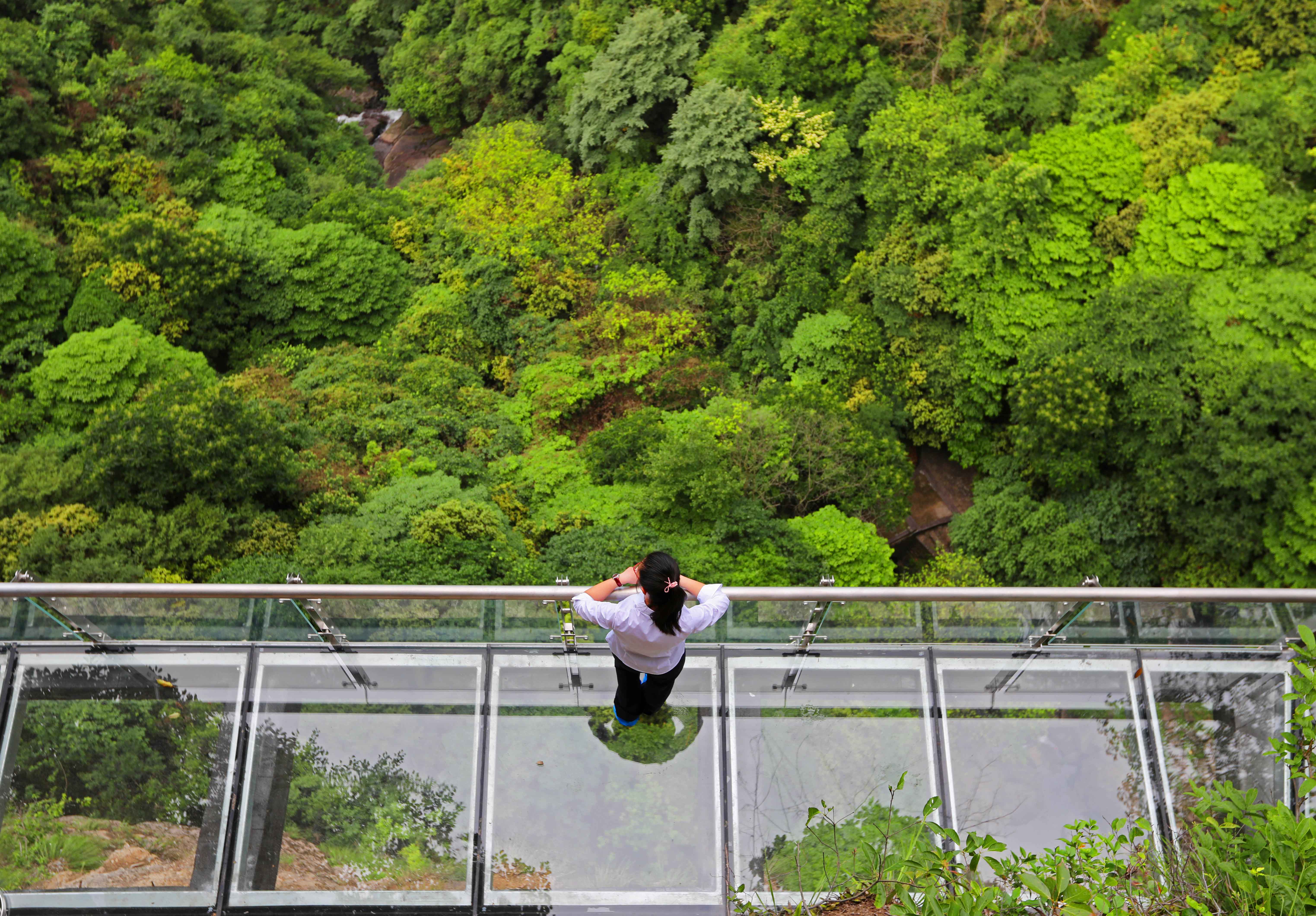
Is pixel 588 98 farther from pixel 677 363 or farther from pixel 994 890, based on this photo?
pixel 994 890

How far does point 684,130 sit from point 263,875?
15.8 meters

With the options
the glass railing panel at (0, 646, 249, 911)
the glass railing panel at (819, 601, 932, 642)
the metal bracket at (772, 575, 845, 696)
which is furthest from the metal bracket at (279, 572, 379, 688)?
the glass railing panel at (819, 601, 932, 642)

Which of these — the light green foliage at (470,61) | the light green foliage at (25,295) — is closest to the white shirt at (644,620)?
the light green foliage at (25,295)

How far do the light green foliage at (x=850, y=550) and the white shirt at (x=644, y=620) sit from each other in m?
10.3

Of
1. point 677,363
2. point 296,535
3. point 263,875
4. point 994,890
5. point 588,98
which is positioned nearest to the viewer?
point 994,890

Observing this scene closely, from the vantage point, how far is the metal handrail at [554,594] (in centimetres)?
451

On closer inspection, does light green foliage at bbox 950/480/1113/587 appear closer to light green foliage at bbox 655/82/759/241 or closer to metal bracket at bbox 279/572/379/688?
light green foliage at bbox 655/82/759/241

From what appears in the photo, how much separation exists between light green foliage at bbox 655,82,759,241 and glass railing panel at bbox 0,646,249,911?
568 inches

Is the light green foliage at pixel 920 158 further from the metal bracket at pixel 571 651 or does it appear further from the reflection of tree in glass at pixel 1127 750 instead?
the metal bracket at pixel 571 651

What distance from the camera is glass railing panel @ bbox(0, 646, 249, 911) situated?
175 inches

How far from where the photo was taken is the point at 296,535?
A: 1412cm

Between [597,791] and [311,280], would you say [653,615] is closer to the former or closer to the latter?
[597,791]

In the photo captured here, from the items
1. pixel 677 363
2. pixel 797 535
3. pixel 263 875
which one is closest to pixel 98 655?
pixel 263 875

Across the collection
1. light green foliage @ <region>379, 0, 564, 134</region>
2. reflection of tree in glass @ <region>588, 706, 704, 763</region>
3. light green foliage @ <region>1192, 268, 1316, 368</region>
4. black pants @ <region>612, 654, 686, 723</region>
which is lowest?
reflection of tree in glass @ <region>588, 706, 704, 763</region>
